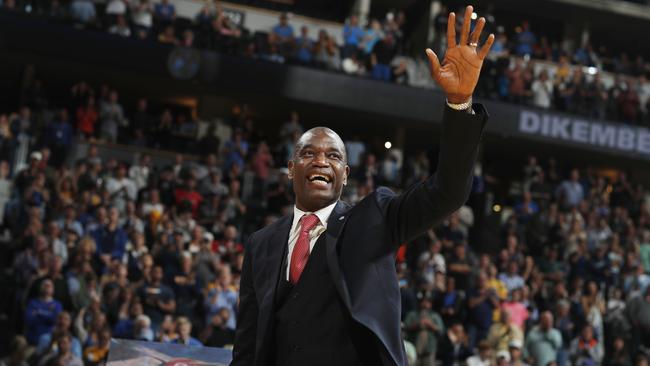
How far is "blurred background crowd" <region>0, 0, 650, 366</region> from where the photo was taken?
41.3 ft

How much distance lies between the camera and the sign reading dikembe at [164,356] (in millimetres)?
5141

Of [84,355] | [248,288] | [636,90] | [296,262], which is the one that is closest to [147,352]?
[248,288]

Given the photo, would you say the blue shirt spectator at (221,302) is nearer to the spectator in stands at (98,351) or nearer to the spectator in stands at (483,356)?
the spectator in stands at (98,351)

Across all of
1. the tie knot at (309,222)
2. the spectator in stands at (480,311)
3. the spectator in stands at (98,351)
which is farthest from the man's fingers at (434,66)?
the spectator in stands at (480,311)

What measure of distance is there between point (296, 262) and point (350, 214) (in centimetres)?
28

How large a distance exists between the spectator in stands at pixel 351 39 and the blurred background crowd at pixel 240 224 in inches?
1.5

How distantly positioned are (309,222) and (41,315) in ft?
29.1

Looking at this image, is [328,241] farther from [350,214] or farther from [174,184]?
[174,184]

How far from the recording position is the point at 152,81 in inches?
875

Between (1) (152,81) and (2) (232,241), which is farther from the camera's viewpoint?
(1) (152,81)

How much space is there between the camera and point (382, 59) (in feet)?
71.2

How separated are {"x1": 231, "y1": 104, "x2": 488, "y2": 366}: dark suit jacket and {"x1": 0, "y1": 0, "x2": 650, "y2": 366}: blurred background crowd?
21.0ft

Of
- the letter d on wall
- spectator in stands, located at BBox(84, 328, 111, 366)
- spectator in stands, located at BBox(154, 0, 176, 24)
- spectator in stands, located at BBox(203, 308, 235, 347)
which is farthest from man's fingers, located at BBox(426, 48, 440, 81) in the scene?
the letter d on wall

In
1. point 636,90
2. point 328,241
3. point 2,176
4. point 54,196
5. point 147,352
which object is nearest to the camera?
point 328,241
